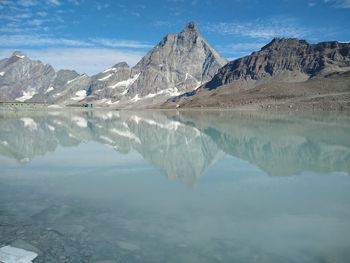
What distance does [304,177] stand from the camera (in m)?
19.2

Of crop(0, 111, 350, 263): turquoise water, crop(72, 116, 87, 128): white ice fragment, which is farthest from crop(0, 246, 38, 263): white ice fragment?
crop(72, 116, 87, 128): white ice fragment

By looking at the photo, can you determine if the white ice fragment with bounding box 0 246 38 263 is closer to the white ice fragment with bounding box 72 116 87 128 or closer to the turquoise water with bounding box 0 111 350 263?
the turquoise water with bounding box 0 111 350 263

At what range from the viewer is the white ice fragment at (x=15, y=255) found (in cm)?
934

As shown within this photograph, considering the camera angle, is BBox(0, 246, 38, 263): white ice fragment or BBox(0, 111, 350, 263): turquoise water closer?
BBox(0, 246, 38, 263): white ice fragment

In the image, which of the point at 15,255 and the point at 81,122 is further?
Result: the point at 81,122

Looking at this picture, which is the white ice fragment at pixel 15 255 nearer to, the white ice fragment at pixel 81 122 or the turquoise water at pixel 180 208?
the turquoise water at pixel 180 208

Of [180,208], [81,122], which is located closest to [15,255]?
[180,208]

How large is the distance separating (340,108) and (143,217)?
12133 cm

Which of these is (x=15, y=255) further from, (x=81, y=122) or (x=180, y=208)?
(x=81, y=122)

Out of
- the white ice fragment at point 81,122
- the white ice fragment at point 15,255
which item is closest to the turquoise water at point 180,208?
the white ice fragment at point 15,255

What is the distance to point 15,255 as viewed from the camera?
964 centimetres

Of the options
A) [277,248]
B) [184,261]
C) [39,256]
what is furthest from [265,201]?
[39,256]

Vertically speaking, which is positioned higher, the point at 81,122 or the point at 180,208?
the point at 180,208

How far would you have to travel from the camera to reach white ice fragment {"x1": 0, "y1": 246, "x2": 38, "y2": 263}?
Answer: 9344mm
